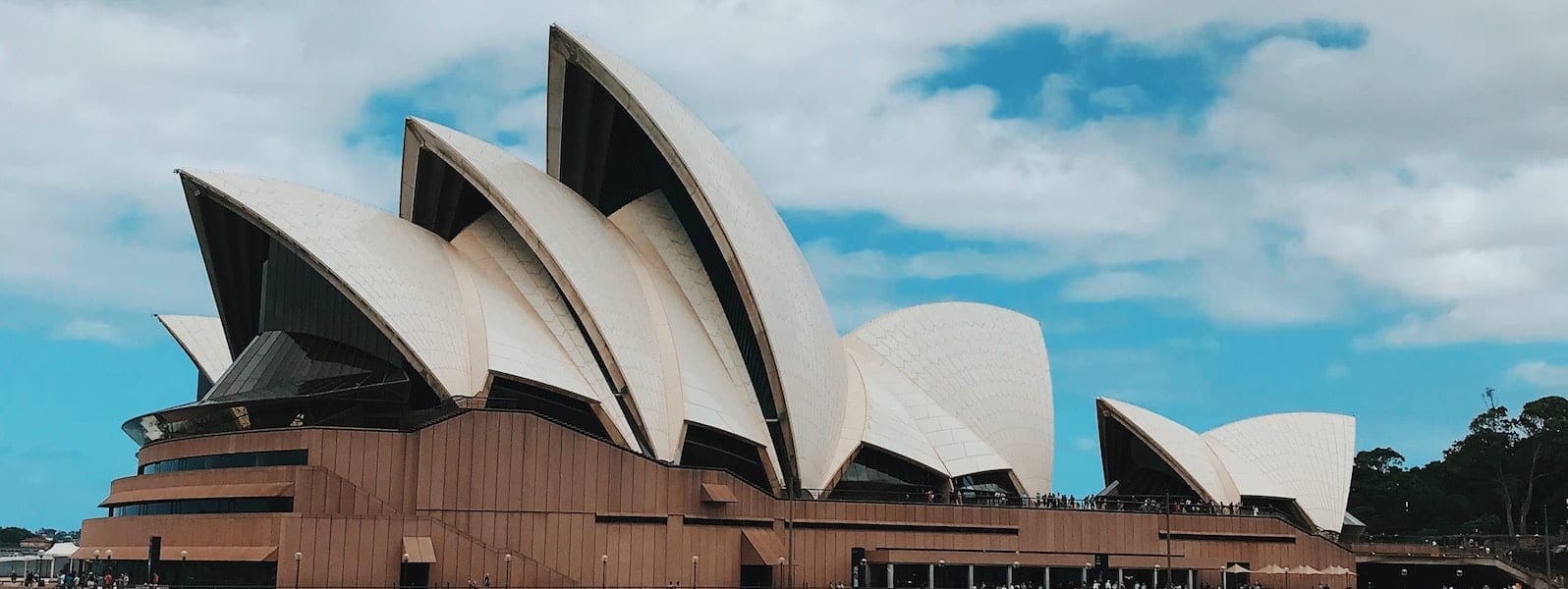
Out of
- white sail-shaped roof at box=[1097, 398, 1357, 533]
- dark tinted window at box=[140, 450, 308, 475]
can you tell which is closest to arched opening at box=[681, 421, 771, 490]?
dark tinted window at box=[140, 450, 308, 475]

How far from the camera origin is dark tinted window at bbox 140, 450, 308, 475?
39.8 metres

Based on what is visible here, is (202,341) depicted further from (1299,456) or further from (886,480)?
(1299,456)

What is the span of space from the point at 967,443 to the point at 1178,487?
39.3ft

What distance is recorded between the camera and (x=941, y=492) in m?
50.9

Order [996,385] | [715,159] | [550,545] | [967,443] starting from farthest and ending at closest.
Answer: [996,385] → [967,443] → [715,159] → [550,545]

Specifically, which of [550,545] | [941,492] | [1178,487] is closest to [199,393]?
[550,545]

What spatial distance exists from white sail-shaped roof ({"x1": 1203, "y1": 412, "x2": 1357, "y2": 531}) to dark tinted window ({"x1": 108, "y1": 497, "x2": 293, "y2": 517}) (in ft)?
119

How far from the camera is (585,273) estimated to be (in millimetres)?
44406

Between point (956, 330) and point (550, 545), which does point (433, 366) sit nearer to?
point (550, 545)

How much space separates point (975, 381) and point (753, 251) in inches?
543

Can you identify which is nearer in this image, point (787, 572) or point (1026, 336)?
point (787, 572)

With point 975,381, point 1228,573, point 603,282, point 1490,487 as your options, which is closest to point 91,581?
point 603,282

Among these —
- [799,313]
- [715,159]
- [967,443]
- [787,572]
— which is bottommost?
[787,572]

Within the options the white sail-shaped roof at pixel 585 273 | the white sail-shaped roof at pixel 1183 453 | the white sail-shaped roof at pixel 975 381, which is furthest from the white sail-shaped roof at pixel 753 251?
the white sail-shaped roof at pixel 1183 453
